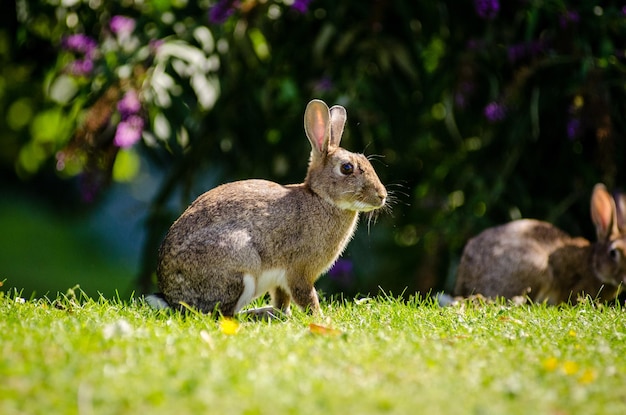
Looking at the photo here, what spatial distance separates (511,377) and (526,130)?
4.70m

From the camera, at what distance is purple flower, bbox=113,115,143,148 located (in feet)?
24.9

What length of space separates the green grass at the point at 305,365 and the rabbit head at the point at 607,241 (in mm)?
2314

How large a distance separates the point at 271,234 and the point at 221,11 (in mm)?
2886

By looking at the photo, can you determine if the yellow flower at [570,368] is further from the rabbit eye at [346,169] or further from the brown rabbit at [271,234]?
the rabbit eye at [346,169]

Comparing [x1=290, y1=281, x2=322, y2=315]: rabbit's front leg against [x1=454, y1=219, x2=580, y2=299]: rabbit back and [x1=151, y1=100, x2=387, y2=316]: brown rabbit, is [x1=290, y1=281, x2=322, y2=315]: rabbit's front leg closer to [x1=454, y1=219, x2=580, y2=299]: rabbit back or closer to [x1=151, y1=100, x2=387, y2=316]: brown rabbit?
[x1=151, y1=100, x2=387, y2=316]: brown rabbit

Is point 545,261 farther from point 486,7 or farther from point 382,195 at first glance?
point 486,7

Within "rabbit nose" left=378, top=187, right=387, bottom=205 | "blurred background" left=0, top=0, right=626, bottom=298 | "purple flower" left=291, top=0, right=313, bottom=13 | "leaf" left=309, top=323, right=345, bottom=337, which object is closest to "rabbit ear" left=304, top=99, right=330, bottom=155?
"rabbit nose" left=378, top=187, right=387, bottom=205

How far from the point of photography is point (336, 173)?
5.88 metres

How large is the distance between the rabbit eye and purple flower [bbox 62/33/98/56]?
337cm

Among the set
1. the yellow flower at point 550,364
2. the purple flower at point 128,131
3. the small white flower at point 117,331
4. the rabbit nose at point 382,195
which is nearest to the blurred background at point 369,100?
the purple flower at point 128,131

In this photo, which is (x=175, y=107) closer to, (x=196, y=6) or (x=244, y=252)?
(x=196, y=6)

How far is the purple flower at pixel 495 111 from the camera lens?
25.4ft

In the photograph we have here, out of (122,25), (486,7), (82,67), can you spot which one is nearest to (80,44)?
(82,67)

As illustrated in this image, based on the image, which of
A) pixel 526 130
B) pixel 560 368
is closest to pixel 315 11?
pixel 526 130
